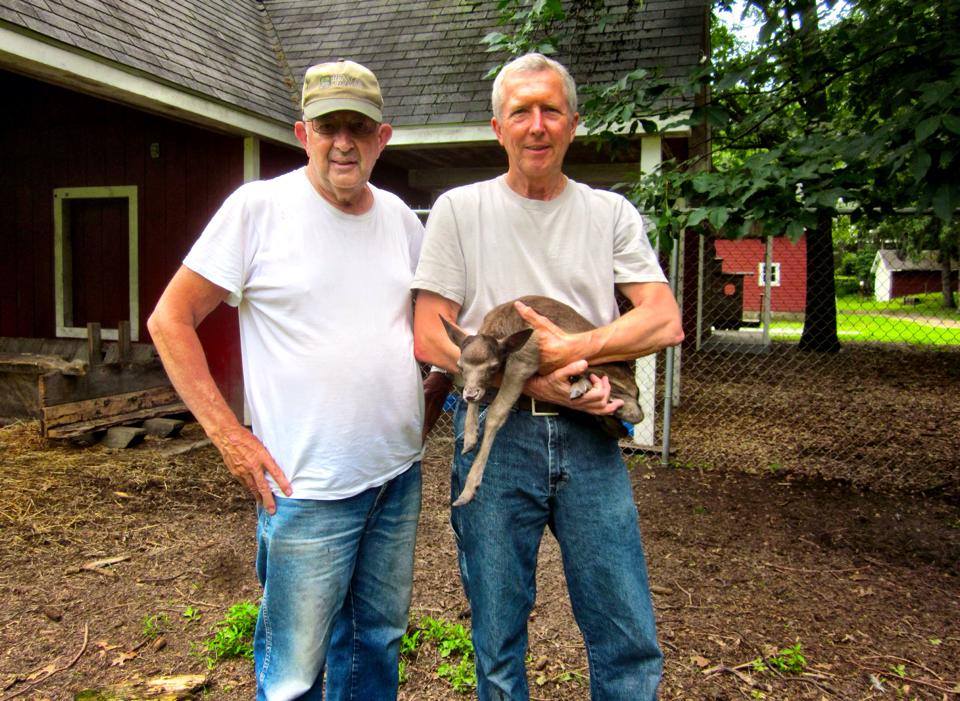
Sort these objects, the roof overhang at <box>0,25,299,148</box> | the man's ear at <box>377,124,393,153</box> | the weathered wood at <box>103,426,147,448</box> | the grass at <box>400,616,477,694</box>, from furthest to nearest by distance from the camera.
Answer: the weathered wood at <box>103,426,147,448</box>
the roof overhang at <box>0,25,299,148</box>
the grass at <box>400,616,477,694</box>
the man's ear at <box>377,124,393,153</box>

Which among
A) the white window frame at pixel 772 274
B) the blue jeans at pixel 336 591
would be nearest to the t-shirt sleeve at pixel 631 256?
the blue jeans at pixel 336 591

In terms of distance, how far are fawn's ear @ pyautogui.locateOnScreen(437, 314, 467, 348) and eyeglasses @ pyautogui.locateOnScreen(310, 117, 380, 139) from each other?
0.66 meters

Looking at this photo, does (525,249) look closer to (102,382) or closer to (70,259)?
(102,382)

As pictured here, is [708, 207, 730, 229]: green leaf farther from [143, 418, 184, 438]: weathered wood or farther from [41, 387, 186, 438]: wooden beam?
[41, 387, 186, 438]: wooden beam

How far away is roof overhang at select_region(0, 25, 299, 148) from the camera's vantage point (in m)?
5.44

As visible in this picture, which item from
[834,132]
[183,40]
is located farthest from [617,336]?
[183,40]

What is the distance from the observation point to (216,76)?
763 cm

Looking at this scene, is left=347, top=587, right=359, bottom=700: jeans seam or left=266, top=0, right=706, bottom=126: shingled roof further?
left=266, top=0, right=706, bottom=126: shingled roof

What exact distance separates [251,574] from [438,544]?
1252 mm

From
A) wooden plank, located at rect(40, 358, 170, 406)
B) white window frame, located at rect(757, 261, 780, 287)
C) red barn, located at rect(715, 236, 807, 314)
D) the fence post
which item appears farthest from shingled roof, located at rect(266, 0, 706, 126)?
white window frame, located at rect(757, 261, 780, 287)

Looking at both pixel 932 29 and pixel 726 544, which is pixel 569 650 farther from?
pixel 932 29

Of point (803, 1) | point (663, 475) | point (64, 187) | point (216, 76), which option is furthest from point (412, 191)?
point (803, 1)

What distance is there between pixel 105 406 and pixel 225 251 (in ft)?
21.4

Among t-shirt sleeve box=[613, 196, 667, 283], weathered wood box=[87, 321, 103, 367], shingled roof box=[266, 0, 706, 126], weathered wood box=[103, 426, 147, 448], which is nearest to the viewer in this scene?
t-shirt sleeve box=[613, 196, 667, 283]
